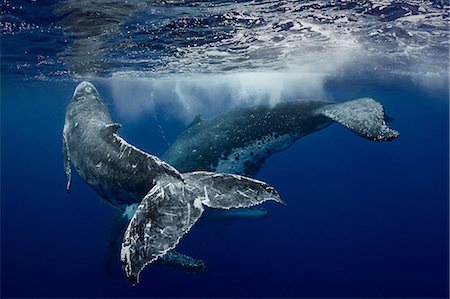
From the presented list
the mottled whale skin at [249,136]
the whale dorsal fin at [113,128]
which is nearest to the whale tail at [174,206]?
the whale dorsal fin at [113,128]

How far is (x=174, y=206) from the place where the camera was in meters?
5.38

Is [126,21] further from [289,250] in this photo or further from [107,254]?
[289,250]

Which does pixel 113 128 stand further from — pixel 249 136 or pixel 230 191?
pixel 249 136

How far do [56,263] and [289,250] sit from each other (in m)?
23.0

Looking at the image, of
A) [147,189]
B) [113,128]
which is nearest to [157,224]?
[147,189]

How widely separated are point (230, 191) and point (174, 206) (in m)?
0.89

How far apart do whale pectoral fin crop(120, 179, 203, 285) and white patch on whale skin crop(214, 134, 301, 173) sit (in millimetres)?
5098

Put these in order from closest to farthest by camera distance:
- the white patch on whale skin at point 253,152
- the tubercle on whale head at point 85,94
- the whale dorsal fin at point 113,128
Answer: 1. the whale dorsal fin at point 113,128
2. the tubercle on whale head at point 85,94
3. the white patch on whale skin at point 253,152

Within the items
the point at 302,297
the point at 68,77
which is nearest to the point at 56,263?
the point at 68,77

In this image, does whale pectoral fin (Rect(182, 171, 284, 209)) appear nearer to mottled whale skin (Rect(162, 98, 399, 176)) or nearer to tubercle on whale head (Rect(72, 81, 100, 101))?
mottled whale skin (Rect(162, 98, 399, 176))

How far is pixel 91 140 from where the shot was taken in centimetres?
707

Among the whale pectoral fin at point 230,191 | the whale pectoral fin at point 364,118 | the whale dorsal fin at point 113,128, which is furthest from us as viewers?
the whale pectoral fin at point 364,118

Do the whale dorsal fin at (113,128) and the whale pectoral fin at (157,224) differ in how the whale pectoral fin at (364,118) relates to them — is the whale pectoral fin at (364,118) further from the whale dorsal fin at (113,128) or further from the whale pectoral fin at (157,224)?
the whale dorsal fin at (113,128)

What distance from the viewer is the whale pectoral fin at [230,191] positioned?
5.56 meters
